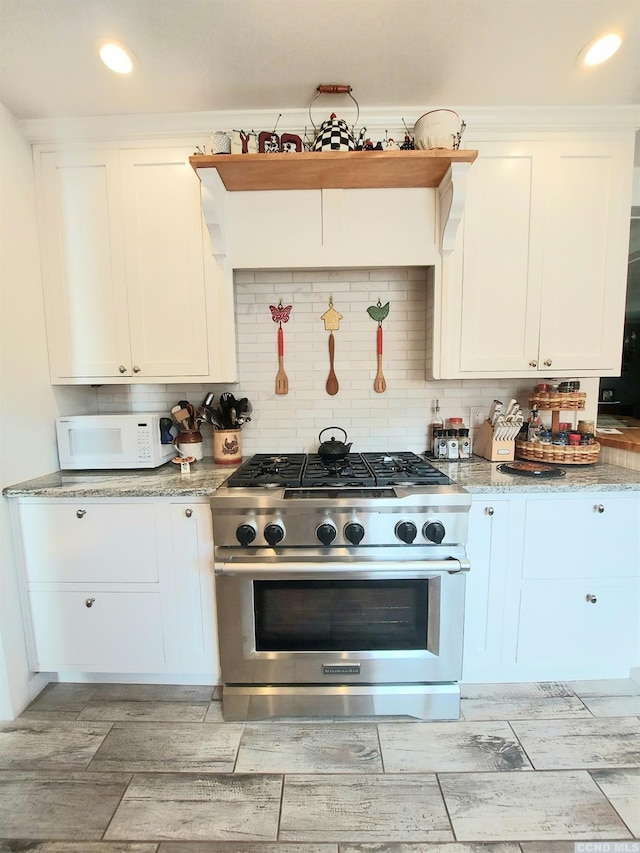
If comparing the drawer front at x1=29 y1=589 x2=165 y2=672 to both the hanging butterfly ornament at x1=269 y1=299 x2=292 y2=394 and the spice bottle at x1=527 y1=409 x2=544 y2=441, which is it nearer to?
the hanging butterfly ornament at x1=269 y1=299 x2=292 y2=394

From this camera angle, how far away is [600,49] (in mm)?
1512

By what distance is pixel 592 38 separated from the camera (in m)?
1.49

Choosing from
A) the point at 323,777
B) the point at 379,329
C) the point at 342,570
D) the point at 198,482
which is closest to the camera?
the point at 323,777

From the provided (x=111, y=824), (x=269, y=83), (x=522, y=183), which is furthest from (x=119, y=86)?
(x=111, y=824)

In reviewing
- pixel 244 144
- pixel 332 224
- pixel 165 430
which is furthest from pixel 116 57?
pixel 165 430

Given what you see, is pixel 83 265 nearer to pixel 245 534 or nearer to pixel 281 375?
pixel 281 375

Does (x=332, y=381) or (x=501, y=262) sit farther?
(x=332, y=381)

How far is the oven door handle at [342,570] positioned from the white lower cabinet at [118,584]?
244 millimetres

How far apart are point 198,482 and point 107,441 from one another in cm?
58

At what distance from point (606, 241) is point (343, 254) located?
4.21 feet

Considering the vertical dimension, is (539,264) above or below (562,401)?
above

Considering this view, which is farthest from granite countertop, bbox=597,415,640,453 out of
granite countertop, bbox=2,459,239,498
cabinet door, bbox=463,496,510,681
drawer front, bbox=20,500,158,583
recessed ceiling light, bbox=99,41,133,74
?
recessed ceiling light, bbox=99,41,133,74

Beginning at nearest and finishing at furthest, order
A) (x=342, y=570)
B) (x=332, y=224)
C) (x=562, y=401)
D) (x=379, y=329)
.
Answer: (x=342, y=570) < (x=332, y=224) < (x=562, y=401) < (x=379, y=329)

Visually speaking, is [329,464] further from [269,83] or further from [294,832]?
[269,83]
